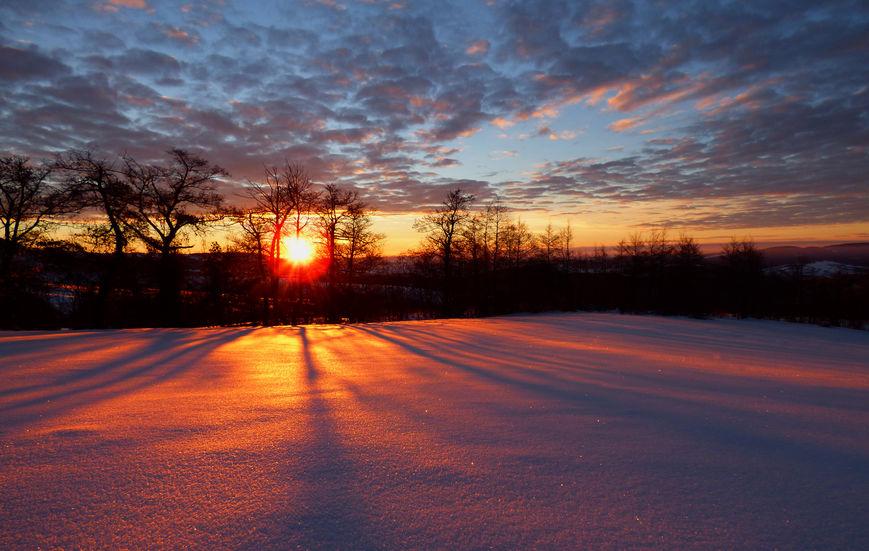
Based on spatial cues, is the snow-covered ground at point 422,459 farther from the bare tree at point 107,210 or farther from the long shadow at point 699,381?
the bare tree at point 107,210

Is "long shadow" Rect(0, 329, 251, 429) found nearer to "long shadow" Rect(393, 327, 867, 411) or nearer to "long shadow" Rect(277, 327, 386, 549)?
"long shadow" Rect(277, 327, 386, 549)

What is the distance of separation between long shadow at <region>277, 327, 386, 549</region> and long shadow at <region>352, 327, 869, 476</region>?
6.78ft

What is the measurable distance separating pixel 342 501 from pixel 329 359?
3.84 meters

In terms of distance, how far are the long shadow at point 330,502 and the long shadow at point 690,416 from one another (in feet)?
6.78

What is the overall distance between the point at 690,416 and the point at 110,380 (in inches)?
206

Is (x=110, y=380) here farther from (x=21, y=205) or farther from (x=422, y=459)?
(x=21, y=205)

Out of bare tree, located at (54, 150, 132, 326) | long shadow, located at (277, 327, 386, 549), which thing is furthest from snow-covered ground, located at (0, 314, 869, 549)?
bare tree, located at (54, 150, 132, 326)

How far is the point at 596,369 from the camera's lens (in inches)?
195

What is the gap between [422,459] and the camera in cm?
220

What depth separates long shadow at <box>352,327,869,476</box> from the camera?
7.54 ft

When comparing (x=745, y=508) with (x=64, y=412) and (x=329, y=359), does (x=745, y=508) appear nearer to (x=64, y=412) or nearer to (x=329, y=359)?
(x=64, y=412)

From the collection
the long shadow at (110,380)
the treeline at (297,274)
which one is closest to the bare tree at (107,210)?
the treeline at (297,274)

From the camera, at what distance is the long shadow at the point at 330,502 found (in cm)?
150

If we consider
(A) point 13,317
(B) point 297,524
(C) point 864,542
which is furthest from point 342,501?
(A) point 13,317
